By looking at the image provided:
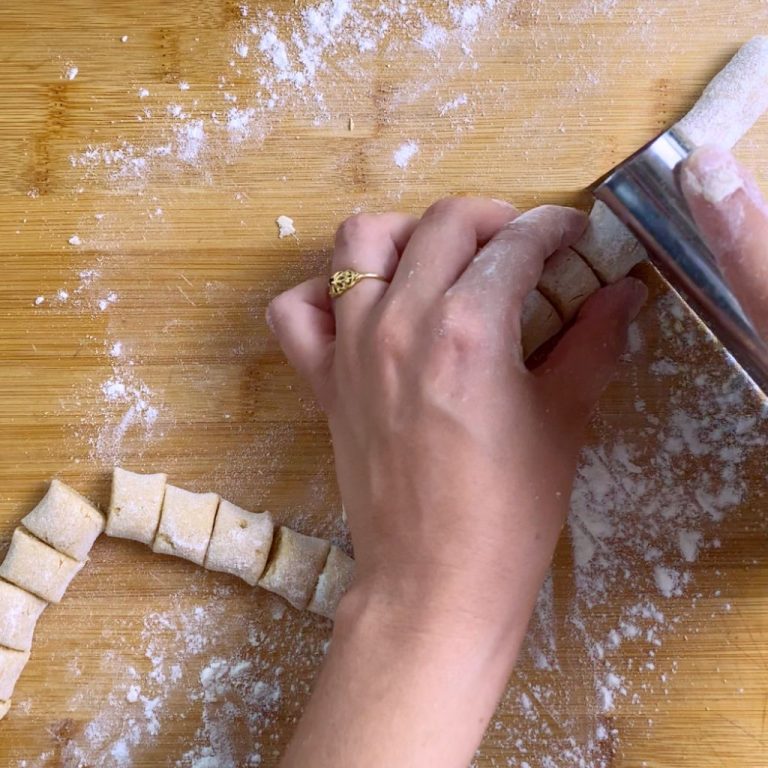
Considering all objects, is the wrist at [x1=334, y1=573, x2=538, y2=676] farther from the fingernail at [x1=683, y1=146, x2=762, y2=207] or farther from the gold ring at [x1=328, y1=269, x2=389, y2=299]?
the fingernail at [x1=683, y1=146, x2=762, y2=207]

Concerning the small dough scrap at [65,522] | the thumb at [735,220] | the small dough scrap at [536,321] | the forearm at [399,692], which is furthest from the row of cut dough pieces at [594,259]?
the small dough scrap at [65,522]

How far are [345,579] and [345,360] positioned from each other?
12.3 inches

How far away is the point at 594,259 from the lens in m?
1.04

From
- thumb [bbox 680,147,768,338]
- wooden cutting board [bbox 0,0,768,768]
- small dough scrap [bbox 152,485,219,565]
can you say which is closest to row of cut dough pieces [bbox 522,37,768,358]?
wooden cutting board [bbox 0,0,768,768]

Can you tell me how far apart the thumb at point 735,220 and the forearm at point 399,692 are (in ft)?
1.49

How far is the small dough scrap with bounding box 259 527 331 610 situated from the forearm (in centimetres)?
17

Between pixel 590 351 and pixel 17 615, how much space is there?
85cm

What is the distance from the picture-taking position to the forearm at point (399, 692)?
875 mm

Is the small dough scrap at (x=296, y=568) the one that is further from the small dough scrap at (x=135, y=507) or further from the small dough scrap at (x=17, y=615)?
the small dough scrap at (x=17, y=615)

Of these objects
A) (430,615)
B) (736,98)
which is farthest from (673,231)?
(430,615)

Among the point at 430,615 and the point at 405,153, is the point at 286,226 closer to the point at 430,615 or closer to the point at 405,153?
the point at 405,153

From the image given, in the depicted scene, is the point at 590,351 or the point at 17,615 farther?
the point at 17,615

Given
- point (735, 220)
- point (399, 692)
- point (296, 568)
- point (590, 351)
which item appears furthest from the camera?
point (296, 568)

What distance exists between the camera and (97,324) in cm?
121
